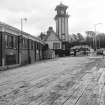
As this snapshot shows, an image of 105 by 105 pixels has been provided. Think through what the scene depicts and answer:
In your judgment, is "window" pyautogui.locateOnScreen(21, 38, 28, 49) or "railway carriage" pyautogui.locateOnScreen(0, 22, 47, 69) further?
"window" pyautogui.locateOnScreen(21, 38, 28, 49)

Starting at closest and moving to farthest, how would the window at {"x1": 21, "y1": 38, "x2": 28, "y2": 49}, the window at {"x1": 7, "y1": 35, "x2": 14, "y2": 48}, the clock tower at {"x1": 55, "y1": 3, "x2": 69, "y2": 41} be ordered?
the window at {"x1": 7, "y1": 35, "x2": 14, "y2": 48}
the window at {"x1": 21, "y1": 38, "x2": 28, "y2": 49}
the clock tower at {"x1": 55, "y1": 3, "x2": 69, "y2": 41}

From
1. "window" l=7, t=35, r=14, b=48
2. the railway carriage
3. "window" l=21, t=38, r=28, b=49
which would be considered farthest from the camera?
"window" l=21, t=38, r=28, b=49

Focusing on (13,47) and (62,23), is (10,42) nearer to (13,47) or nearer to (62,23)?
(13,47)

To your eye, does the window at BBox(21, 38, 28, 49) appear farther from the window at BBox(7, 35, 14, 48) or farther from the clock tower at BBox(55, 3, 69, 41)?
the clock tower at BBox(55, 3, 69, 41)

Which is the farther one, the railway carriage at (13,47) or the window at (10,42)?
the window at (10,42)

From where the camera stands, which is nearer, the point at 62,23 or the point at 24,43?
the point at 24,43

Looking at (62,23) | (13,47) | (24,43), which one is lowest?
(13,47)

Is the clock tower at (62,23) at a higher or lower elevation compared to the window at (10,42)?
higher

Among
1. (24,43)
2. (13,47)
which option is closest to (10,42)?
(13,47)

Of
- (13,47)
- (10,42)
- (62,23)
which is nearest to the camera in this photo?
(10,42)

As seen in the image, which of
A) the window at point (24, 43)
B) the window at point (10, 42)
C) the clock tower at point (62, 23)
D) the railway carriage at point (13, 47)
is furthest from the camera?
the clock tower at point (62, 23)

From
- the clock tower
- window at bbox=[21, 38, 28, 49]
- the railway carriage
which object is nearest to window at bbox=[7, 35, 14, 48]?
the railway carriage

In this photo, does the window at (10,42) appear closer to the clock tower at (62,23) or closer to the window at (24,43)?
the window at (24,43)

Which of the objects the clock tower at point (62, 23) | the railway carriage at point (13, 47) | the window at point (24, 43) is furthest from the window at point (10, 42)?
the clock tower at point (62, 23)
